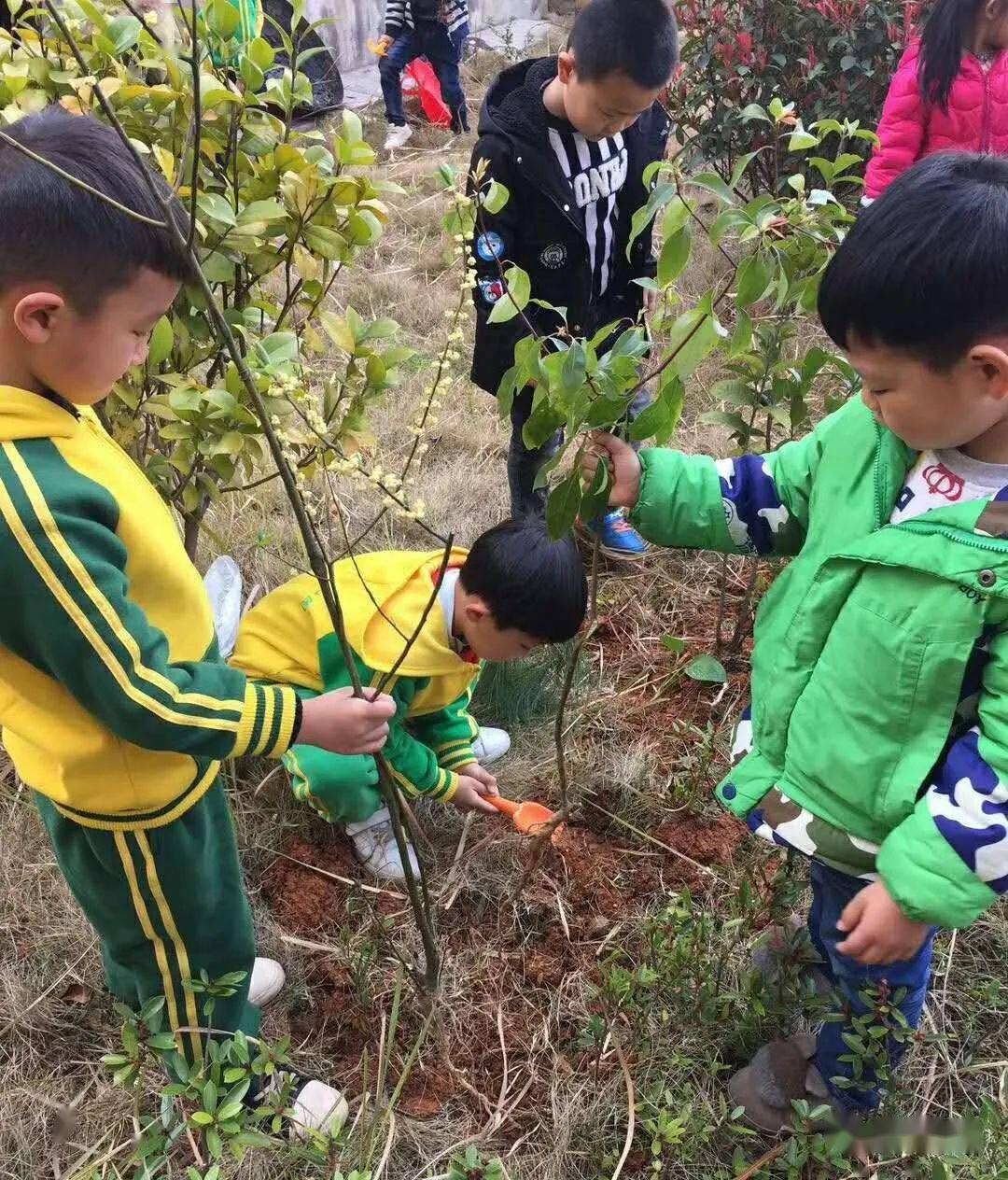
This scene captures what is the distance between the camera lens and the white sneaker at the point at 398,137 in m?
6.08

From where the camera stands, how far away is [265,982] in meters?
1.60

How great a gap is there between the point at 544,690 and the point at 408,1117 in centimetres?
99

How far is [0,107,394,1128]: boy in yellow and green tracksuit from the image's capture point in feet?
2.98

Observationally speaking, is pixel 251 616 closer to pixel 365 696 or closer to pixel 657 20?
pixel 365 696

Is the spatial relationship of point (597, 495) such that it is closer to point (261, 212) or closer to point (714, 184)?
point (714, 184)

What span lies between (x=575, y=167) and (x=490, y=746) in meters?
1.34

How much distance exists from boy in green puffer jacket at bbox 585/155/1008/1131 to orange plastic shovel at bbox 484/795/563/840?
614mm

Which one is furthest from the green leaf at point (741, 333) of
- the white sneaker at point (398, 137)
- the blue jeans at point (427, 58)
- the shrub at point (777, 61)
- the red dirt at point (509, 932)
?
the blue jeans at point (427, 58)

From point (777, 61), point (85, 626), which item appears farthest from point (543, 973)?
point (777, 61)

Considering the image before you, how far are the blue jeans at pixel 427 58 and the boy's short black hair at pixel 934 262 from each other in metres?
6.03

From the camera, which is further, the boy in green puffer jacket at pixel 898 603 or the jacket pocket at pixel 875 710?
the jacket pocket at pixel 875 710

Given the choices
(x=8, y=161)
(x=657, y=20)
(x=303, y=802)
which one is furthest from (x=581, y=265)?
(x=8, y=161)

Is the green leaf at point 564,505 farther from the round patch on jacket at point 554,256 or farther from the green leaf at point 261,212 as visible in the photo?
the round patch on jacket at point 554,256

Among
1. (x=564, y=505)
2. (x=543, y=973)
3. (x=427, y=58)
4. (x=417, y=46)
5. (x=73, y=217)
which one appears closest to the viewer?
(x=73, y=217)
